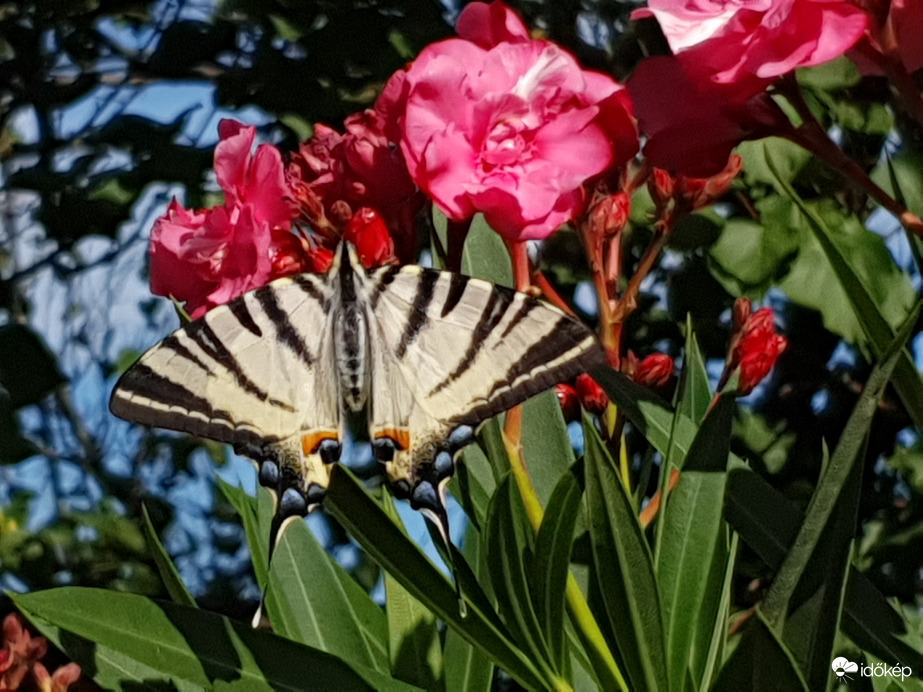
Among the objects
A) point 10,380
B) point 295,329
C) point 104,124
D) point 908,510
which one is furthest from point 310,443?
point 104,124

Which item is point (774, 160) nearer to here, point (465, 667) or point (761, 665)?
point (465, 667)

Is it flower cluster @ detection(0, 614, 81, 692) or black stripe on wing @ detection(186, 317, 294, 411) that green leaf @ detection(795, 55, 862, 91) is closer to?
black stripe on wing @ detection(186, 317, 294, 411)

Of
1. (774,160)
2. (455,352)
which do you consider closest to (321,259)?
(455,352)

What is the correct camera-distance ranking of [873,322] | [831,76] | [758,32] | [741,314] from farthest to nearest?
[831,76]
[741,314]
[873,322]
[758,32]

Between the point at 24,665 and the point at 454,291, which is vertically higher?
the point at 454,291

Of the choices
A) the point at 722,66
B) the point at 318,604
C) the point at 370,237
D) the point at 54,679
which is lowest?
the point at 54,679

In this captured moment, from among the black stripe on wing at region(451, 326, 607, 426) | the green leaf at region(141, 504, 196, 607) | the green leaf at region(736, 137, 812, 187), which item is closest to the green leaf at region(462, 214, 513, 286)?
the black stripe on wing at region(451, 326, 607, 426)
